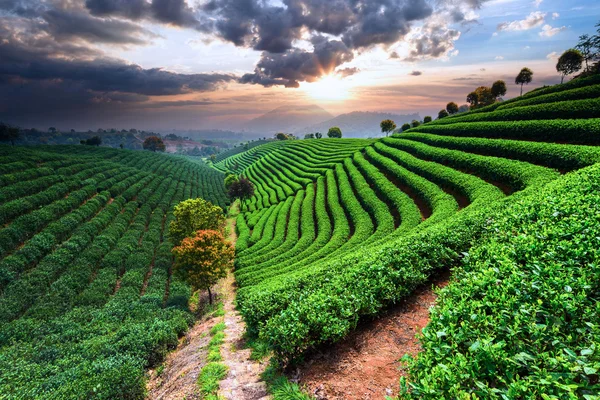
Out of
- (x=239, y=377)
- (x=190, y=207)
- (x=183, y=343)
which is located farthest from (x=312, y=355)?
(x=190, y=207)

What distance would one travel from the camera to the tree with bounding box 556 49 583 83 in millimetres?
69000

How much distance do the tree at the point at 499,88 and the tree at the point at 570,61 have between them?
39.6 ft

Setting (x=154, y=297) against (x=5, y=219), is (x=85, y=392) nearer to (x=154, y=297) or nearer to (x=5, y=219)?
(x=154, y=297)

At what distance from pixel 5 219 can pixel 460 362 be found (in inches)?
1922

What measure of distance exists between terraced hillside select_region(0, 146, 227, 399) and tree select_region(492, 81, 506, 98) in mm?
99739

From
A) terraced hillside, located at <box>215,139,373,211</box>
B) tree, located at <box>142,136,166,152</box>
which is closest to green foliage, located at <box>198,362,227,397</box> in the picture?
terraced hillside, located at <box>215,139,373,211</box>

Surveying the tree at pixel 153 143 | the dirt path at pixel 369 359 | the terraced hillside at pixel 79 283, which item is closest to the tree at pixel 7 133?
the terraced hillside at pixel 79 283

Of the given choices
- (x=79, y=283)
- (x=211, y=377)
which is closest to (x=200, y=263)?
(x=79, y=283)

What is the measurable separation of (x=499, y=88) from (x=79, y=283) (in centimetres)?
10983

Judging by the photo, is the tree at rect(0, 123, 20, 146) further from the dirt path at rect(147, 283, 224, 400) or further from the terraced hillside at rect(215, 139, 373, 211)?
the dirt path at rect(147, 283, 224, 400)

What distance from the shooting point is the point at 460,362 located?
4926 mm

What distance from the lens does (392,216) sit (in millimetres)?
29984

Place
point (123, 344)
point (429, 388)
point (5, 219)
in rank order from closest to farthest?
1. point (429, 388)
2. point (123, 344)
3. point (5, 219)

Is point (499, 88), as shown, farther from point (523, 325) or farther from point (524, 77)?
point (523, 325)
